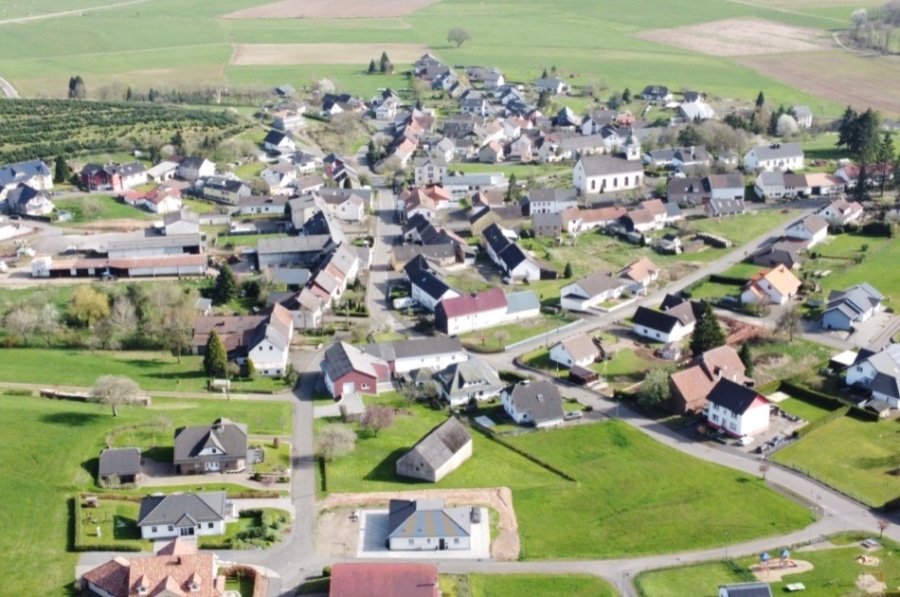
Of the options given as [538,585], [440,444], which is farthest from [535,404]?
[538,585]

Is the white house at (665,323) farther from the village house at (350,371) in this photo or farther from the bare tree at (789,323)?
the village house at (350,371)

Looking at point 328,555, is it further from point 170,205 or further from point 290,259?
point 170,205

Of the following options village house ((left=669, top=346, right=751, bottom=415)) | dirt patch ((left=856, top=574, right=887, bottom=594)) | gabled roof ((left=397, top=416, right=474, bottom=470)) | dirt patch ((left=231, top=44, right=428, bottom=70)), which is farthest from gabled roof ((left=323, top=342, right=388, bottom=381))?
dirt patch ((left=231, top=44, right=428, bottom=70))

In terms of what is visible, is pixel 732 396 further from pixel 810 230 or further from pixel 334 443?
pixel 810 230

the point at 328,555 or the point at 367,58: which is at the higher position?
the point at 367,58

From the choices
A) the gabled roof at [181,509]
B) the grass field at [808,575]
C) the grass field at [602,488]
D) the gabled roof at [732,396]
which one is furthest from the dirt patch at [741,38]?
the gabled roof at [181,509]

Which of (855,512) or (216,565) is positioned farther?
(855,512)

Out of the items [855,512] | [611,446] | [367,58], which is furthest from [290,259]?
[367,58]
